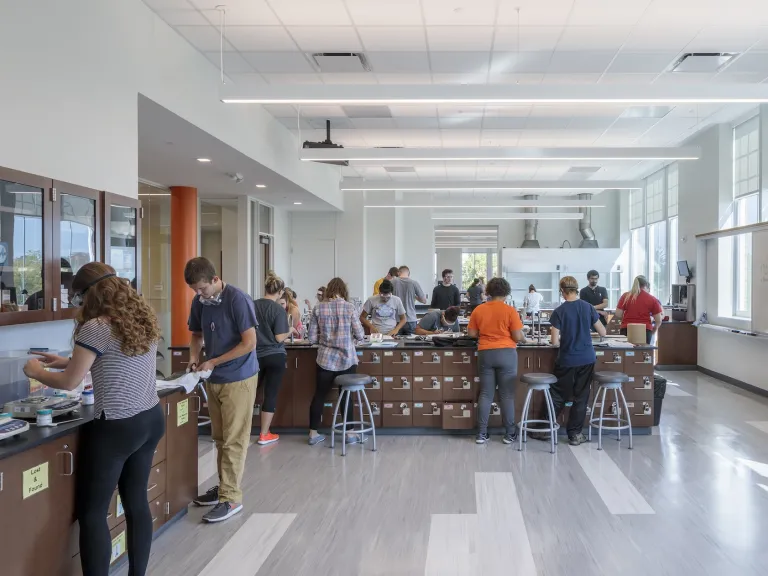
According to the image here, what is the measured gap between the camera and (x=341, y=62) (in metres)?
6.14

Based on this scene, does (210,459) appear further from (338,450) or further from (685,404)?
(685,404)

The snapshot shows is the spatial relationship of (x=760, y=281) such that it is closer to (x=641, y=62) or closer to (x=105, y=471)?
(x=641, y=62)

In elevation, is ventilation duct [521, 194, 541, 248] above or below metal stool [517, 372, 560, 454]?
above

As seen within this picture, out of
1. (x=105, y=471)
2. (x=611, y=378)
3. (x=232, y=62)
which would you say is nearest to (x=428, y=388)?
(x=611, y=378)

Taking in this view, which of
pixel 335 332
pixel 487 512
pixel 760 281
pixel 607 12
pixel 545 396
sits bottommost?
pixel 487 512

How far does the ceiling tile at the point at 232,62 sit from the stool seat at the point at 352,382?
10.2 ft

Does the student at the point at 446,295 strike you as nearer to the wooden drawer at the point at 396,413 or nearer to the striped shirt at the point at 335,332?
the wooden drawer at the point at 396,413

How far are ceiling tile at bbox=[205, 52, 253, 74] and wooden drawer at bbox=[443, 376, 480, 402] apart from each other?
3.52 metres

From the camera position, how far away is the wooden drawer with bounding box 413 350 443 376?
5.93 m

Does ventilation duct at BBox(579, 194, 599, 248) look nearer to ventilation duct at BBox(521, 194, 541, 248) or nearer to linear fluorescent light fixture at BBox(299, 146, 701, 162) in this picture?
ventilation duct at BBox(521, 194, 541, 248)

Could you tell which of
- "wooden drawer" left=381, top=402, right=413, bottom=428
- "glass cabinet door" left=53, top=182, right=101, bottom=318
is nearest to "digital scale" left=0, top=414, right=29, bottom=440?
"glass cabinet door" left=53, top=182, right=101, bottom=318

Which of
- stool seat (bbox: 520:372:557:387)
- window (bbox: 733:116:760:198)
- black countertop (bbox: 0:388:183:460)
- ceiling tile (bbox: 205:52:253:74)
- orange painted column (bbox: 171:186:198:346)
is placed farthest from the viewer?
orange painted column (bbox: 171:186:198:346)

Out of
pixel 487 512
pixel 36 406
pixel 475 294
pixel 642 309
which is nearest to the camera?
pixel 36 406

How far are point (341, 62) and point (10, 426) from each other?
4.65m
